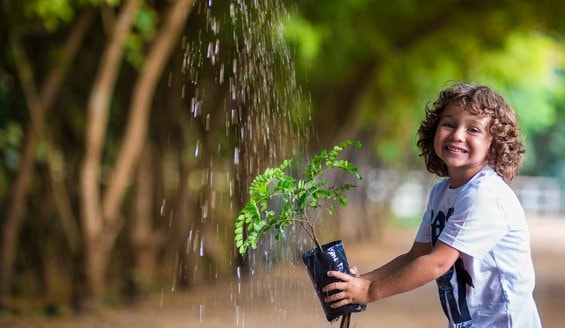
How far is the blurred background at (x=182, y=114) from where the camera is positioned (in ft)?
32.0

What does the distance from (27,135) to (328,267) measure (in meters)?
8.10

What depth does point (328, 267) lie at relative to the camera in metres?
2.64

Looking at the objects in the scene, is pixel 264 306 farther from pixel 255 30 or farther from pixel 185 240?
pixel 255 30

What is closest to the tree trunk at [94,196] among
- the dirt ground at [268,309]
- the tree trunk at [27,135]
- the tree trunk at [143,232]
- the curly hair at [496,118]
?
the dirt ground at [268,309]

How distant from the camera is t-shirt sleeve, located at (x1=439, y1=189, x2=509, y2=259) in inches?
102

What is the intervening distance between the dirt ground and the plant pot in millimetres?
5867

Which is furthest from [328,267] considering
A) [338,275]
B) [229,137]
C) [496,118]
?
[229,137]

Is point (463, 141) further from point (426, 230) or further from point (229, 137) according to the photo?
point (229, 137)

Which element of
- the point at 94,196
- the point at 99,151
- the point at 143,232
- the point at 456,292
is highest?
the point at 99,151

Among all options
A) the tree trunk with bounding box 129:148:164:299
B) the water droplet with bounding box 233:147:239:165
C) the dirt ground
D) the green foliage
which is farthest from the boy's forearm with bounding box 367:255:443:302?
the tree trunk with bounding box 129:148:164:299

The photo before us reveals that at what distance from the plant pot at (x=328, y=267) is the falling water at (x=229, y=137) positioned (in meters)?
6.21

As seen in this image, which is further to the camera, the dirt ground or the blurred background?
the blurred background

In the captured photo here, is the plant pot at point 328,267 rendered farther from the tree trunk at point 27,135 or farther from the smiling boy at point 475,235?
the tree trunk at point 27,135

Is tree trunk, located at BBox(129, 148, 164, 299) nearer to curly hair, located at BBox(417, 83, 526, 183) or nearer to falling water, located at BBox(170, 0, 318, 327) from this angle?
falling water, located at BBox(170, 0, 318, 327)
